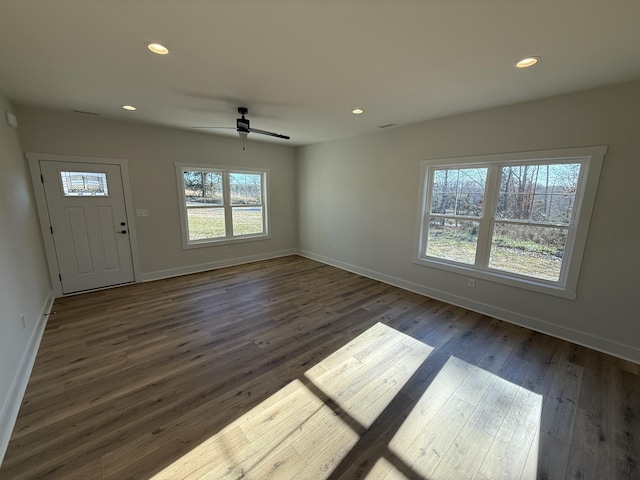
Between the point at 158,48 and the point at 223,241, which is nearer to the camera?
the point at 158,48

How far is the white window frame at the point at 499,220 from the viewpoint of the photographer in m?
2.63

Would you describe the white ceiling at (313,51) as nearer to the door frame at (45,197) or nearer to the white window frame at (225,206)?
the door frame at (45,197)

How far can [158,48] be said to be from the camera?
191cm

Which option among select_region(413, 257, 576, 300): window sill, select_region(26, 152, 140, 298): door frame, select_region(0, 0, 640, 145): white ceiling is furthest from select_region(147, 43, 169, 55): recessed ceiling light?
select_region(413, 257, 576, 300): window sill

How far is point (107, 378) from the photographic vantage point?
2221mm

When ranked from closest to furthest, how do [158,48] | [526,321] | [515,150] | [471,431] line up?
[471,431]
[158,48]
[515,150]
[526,321]

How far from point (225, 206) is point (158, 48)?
141 inches

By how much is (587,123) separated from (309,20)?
2920 mm

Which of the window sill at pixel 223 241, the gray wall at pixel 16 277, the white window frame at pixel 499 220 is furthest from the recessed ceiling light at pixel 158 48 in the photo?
the window sill at pixel 223 241

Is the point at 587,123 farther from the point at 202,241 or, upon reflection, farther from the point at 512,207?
the point at 202,241

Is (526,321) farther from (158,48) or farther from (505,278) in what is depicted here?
(158,48)

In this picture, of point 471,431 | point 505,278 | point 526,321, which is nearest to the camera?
point 471,431

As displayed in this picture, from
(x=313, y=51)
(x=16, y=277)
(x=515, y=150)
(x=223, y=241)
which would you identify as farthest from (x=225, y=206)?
(x=515, y=150)

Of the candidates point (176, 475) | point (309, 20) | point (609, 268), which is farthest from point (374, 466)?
point (609, 268)
